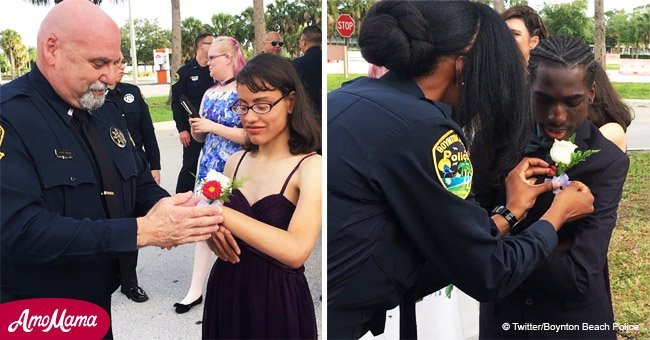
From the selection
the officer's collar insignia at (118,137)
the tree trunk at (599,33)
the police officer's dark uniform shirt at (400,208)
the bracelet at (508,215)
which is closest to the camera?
the police officer's dark uniform shirt at (400,208)

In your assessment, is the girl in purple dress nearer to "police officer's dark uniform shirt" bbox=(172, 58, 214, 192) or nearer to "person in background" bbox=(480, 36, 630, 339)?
"police officer's dark uniform shirt" bbox=(172, 58, 214, 192)

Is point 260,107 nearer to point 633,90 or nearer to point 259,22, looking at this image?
point 259,22

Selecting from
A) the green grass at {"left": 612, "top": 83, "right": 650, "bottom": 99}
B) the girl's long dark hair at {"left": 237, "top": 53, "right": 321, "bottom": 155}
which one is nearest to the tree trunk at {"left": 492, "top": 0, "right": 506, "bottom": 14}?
the green grass at {"left": 612, "top": 83, "right": 650, "bottom": 99}

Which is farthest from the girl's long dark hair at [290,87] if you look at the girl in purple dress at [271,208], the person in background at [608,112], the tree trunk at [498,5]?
the person in background at [608,112]

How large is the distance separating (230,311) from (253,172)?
0.36 metres

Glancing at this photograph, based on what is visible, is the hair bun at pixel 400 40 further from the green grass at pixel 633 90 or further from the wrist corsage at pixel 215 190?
the green grass at pixel 633 90

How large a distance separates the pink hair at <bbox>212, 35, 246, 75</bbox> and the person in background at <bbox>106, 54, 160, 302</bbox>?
214mm

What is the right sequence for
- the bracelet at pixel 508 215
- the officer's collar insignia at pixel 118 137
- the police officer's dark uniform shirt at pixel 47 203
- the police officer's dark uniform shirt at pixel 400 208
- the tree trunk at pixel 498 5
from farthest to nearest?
the tree trunk at pixel 498 5, the officer's collar insignia at pixel 118 137, the bracelet at pixel 508 215, the police officer's dark uniform shirt at pixel 47 203, the police officer's dark uniform shirt at pixel 400 208

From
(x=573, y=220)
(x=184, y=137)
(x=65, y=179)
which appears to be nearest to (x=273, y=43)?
(x=184, y=137)

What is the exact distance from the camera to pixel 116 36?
1095 mm

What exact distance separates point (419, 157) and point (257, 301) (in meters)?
0.67

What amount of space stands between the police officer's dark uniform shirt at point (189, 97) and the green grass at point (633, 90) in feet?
3.34

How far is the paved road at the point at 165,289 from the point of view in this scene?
134cm

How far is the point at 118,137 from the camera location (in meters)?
1.25
